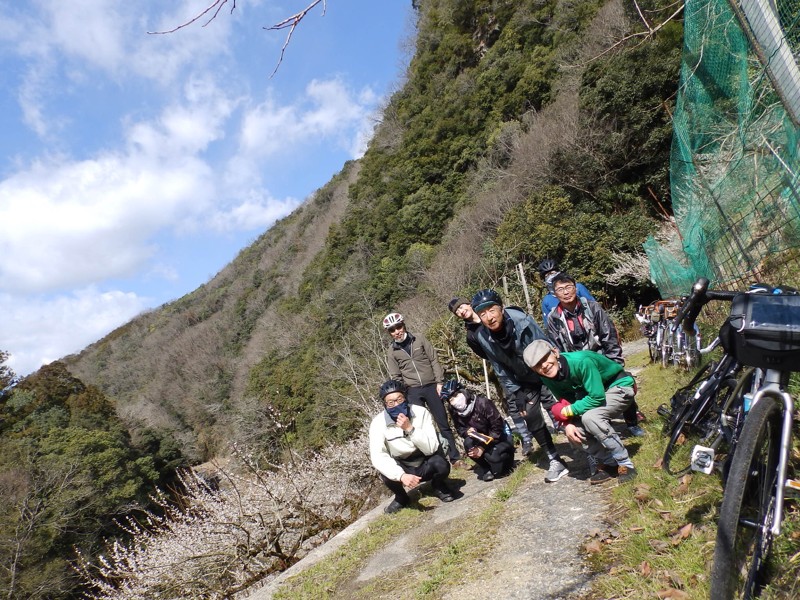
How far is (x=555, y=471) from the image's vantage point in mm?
3920

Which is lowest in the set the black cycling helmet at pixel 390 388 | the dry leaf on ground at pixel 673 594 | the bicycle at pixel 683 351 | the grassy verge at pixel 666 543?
the bicycle at pixel 683 351

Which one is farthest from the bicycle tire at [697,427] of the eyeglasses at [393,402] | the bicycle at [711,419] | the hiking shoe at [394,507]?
the hiking shoe at [394,507]

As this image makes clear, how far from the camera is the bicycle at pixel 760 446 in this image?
163cm

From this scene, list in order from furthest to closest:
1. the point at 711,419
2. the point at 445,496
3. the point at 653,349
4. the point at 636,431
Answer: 1. the point at 653,349
2. the point at 445,496
3. the point at 636,431
4. the point at 711,419

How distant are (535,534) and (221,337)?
38.7 metres

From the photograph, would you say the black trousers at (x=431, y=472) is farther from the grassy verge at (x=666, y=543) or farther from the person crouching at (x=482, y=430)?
the grassy verge at (x=666, y=543)

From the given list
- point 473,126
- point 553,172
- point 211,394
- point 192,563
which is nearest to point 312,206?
point 211,394

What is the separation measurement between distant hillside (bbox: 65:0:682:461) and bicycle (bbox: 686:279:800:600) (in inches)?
174

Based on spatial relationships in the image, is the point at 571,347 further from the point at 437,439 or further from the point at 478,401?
the point at 437,439

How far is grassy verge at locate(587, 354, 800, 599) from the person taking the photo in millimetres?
1948

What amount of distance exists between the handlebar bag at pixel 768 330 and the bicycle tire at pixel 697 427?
75 cm

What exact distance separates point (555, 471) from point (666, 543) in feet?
5.13

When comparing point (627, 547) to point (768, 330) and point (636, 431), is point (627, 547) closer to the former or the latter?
point (768, 330)

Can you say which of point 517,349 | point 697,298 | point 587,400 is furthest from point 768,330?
point 517,349
